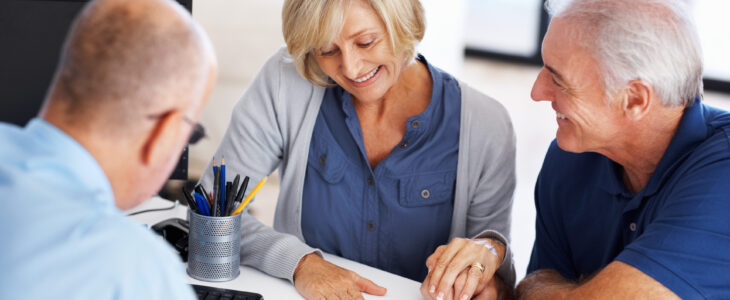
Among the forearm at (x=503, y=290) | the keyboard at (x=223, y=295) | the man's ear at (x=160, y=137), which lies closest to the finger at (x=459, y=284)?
the forearm at (x=503, y=290)

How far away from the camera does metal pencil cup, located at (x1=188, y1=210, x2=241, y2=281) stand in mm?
1410

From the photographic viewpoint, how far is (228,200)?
1.43 metres

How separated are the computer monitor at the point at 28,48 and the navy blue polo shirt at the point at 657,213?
3.12 ft

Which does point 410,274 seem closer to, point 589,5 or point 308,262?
point 308,262

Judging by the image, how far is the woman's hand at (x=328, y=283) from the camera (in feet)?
4.66

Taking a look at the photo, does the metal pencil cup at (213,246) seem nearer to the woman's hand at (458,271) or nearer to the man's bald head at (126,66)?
the woman's hand at (458,271)

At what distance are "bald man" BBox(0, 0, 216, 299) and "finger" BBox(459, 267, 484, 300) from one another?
0.70 meters

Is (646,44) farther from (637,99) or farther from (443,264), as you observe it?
(443,264)

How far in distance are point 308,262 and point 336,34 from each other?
1.62 ft

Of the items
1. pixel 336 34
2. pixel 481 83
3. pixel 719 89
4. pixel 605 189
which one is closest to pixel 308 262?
pixel 336 34

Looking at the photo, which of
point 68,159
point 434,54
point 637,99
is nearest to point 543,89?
point 637,99

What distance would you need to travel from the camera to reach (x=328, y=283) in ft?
4.72

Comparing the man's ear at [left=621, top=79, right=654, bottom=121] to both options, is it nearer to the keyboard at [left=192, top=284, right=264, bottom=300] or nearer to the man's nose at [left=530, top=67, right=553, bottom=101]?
the man's nose at [left=530, top=67, right=553, bottom=101]

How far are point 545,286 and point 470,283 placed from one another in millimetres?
172
